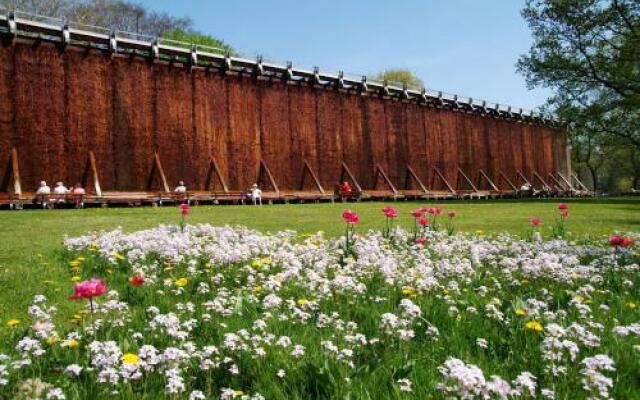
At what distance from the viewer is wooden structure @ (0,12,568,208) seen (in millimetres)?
28172

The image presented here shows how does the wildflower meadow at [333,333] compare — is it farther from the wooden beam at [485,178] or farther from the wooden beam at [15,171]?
the wooden beam at [485,178]

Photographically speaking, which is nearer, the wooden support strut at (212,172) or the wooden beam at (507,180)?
the wooden support strut at (212,172)

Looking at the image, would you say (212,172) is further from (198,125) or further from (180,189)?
(180,189)

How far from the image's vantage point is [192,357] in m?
3.97

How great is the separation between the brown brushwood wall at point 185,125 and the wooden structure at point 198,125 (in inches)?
2.5

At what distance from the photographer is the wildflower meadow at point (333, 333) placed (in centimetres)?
334

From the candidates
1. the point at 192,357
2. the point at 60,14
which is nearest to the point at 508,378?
the point at 192,357

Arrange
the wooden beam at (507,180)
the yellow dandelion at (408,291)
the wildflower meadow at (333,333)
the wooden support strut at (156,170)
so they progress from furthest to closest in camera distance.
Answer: the wooden beam at (507,180)
the wooden support strut at (156,170)
the yellow dandelion at (408,291)
the wildflower meadow at (333,333)

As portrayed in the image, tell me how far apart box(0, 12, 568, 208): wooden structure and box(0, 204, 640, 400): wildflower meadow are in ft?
68.8

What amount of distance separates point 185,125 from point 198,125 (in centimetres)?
90

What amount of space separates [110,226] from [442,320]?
36.0 feet

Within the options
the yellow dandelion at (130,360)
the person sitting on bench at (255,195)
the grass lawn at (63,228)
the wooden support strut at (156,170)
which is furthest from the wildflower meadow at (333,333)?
the wooden support strut at (156,170)

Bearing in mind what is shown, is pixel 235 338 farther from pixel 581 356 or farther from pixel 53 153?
pixel 53 153

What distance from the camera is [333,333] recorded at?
179 inches
